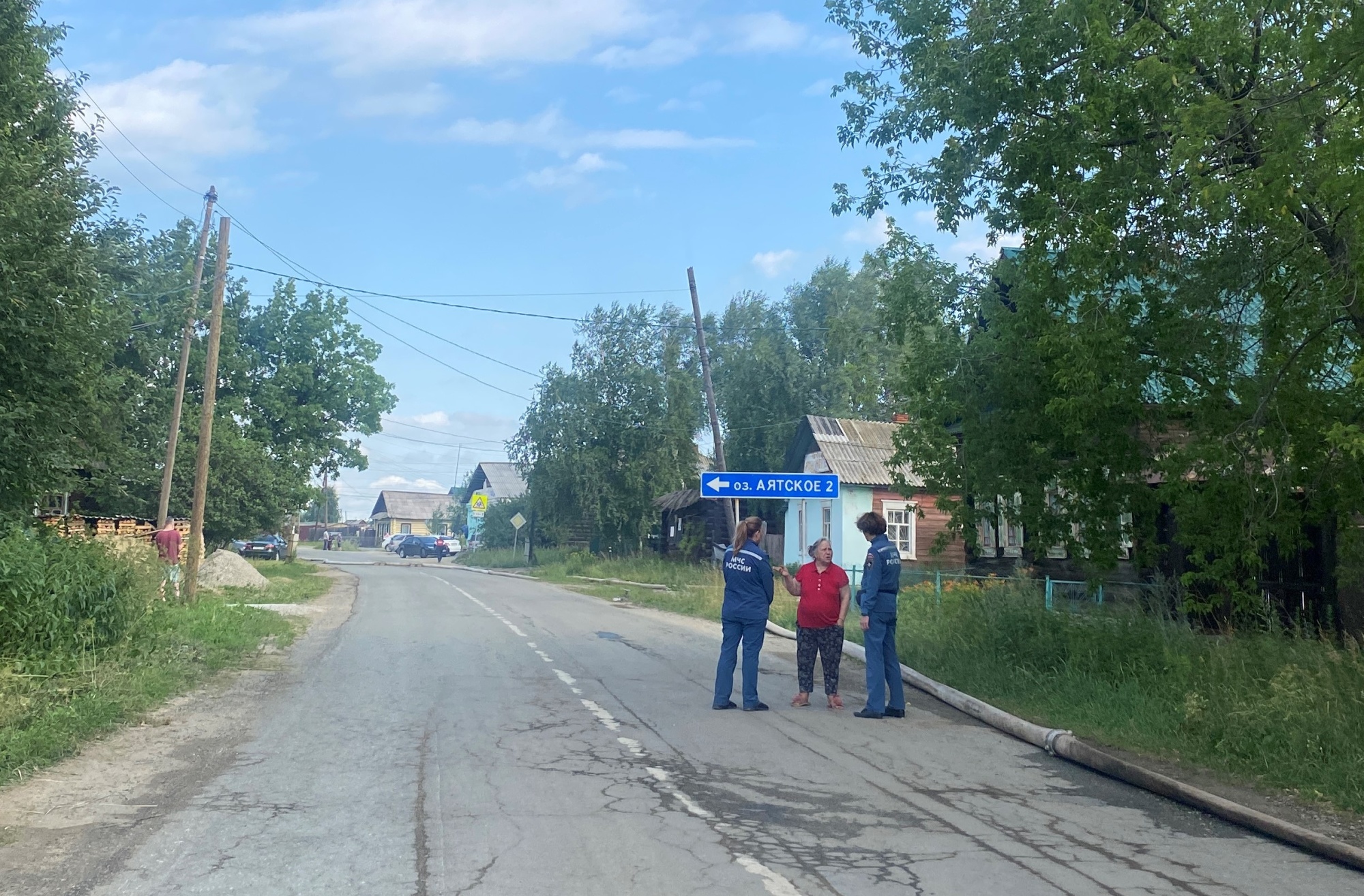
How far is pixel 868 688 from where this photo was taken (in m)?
10.0

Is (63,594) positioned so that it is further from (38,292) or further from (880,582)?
(880,582)

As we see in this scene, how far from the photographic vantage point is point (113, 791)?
6.81m

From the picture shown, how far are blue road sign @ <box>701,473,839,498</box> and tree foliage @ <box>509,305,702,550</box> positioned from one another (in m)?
25.8

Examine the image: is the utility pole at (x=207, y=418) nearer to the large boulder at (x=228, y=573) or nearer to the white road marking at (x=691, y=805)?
the large boulder at (x=228, y=573)

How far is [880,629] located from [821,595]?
2.31 ft

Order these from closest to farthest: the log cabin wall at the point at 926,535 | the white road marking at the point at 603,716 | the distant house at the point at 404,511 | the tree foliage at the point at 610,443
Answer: the white road marking at the point at 603,716 → the log cabin wall at the point at 926,535 → the tree foliage at the point at 610,443 → the distant house at the point at 404,511

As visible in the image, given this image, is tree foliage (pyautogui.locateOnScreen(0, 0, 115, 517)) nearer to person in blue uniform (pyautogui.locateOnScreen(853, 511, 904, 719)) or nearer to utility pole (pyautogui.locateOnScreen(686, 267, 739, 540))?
person in blue uniform (pyautogui.locateOnScreen(853, 511, 904, 719))

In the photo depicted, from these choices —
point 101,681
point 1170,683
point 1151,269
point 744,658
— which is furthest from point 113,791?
point 1151,269

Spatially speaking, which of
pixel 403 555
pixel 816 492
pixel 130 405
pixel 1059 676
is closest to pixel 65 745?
pixel 1059 676

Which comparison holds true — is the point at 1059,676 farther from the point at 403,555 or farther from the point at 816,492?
the point at 403,555

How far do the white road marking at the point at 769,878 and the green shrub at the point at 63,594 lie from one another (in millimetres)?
7501

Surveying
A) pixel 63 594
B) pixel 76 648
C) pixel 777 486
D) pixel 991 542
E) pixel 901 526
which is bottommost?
pixel 76 648

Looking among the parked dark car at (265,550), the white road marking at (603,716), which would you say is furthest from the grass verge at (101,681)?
the parked dark car at (265,550)

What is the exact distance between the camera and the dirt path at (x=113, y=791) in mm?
5230
